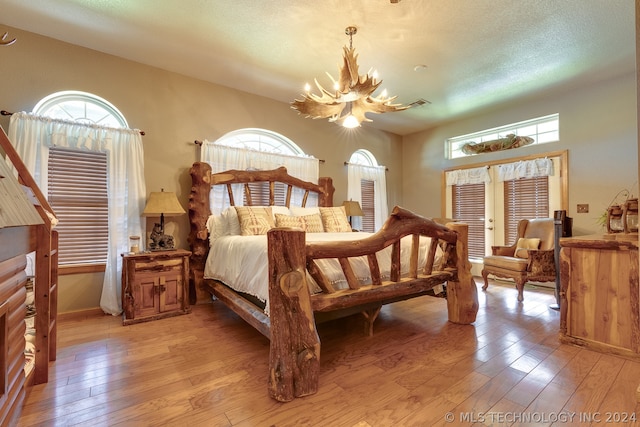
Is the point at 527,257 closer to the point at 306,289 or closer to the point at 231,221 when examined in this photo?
the point at 306,289

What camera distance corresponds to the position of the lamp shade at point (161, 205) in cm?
292

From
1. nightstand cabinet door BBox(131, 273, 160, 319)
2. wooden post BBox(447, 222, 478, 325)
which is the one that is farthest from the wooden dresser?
nightstand cabinet door BBox(131, 273, 160, 319)

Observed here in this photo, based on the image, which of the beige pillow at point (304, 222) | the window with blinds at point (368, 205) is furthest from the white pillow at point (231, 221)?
the window with blinds at point (368, 205)

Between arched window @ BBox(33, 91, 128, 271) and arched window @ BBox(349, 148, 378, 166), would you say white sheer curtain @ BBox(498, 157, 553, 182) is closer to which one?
arched window @ BBox(349, 148, 378, 166)

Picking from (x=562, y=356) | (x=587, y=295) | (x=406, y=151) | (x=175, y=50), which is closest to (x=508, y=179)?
(x=406, y=151)

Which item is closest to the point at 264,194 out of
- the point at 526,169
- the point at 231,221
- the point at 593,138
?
the point at 231,221

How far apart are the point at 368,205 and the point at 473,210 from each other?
5.89ft

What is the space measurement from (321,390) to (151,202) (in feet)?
8.07

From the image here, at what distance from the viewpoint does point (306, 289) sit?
5.41ft

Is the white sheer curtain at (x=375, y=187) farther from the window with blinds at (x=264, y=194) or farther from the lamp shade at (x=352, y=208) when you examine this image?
the window with blinds at (x=264, y=194)

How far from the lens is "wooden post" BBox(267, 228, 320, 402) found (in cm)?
159

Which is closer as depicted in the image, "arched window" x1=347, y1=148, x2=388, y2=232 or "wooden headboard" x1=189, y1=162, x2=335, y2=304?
"wooden headboard" x1=189, y1=162, x2=335, y2=304

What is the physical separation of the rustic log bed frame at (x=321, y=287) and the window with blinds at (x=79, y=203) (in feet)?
4.22

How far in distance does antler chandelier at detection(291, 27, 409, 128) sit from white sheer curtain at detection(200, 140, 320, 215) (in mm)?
1508
